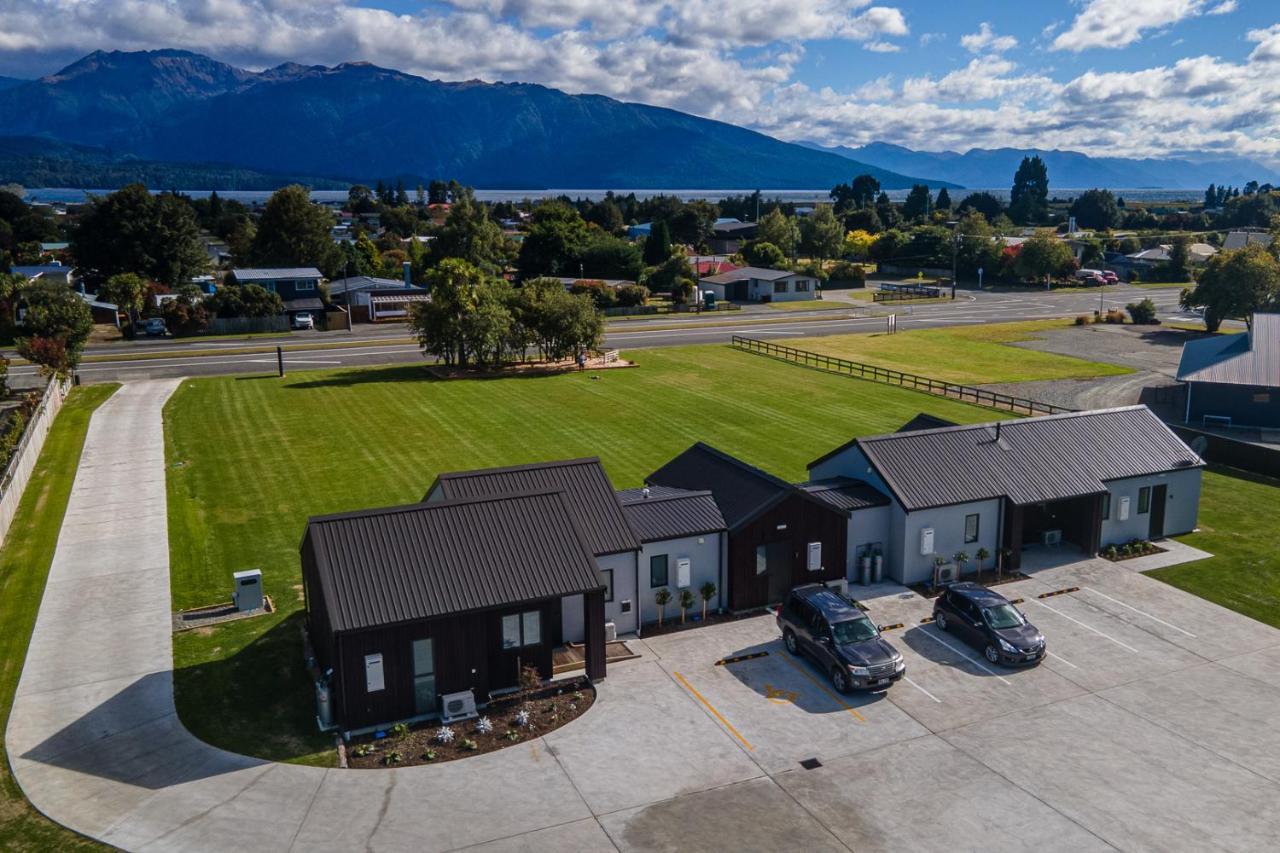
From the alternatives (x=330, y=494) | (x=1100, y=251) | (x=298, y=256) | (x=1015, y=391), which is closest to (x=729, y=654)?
(x=330, y=494)

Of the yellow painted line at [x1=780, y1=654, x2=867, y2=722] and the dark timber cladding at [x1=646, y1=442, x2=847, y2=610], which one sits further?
the dark timber cladding at [x1=646, y1=442, x2=847, y2=610]

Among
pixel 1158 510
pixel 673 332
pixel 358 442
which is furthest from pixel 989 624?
pixel 673 332

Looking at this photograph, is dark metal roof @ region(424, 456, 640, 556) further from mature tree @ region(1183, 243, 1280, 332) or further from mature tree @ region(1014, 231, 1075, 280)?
mature tree @ region(1014, 231, 1075, 280)

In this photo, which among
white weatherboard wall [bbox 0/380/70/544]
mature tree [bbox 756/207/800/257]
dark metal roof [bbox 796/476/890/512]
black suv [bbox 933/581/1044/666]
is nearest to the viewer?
black suv [bbox 933/581/1044/666]

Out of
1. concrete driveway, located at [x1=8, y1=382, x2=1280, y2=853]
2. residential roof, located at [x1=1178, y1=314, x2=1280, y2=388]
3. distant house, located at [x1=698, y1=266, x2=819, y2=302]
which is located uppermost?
distant house, located at [x1=698, y1=266, x2=819, y2=302]

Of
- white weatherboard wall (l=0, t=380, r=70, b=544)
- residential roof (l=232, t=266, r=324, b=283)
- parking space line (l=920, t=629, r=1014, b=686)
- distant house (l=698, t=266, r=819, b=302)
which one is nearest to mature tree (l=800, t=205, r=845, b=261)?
distant house (l=698, t=266, r=819, b=302)

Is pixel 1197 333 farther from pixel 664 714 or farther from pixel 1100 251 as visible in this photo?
pixel 664 714
